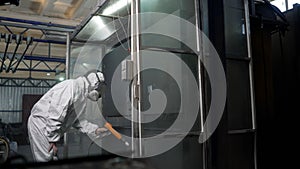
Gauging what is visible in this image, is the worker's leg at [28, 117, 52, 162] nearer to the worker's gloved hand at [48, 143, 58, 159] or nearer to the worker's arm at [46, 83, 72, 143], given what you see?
the worker's gloved hand at [48, 143, 58, 159]

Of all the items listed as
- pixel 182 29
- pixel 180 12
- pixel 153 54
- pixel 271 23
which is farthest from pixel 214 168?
pixel 271 23

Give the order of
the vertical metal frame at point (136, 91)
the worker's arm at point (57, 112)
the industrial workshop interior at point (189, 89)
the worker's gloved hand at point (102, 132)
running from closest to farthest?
the vertical metal frame at point (136, 91)
the industrial workshop interior at point (189, 89)
the worker's arm at point (57, 112)
the worker's gloved hand at point (102, 132)

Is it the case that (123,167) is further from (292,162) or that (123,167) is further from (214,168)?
(292,162)

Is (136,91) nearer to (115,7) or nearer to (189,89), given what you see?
(189,89)

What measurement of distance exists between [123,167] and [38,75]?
9.82 m

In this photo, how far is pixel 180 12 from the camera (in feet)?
6.43

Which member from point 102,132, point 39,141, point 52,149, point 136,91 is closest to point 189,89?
point 136,91

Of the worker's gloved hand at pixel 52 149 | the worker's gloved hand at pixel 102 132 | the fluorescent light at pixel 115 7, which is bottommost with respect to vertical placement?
the worker's gloved hand at pixel 52 149

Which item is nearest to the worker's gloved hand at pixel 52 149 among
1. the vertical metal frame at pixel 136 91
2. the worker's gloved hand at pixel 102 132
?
the worker's gloved hand at pixel 102 132

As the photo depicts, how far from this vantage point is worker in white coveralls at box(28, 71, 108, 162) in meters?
2.21

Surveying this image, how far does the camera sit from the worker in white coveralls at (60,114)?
87.2 inches

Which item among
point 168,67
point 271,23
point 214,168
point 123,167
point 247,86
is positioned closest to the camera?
point 123,167

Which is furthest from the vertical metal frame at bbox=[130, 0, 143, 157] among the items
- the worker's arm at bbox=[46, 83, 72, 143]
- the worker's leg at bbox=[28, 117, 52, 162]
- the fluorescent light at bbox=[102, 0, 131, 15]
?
the worker's leg at bbox=[28, 117, 52, 162]

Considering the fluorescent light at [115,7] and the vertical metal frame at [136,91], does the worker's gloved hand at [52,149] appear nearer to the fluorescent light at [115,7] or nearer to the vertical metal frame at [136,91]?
the vertical metal frame at [136,91]
